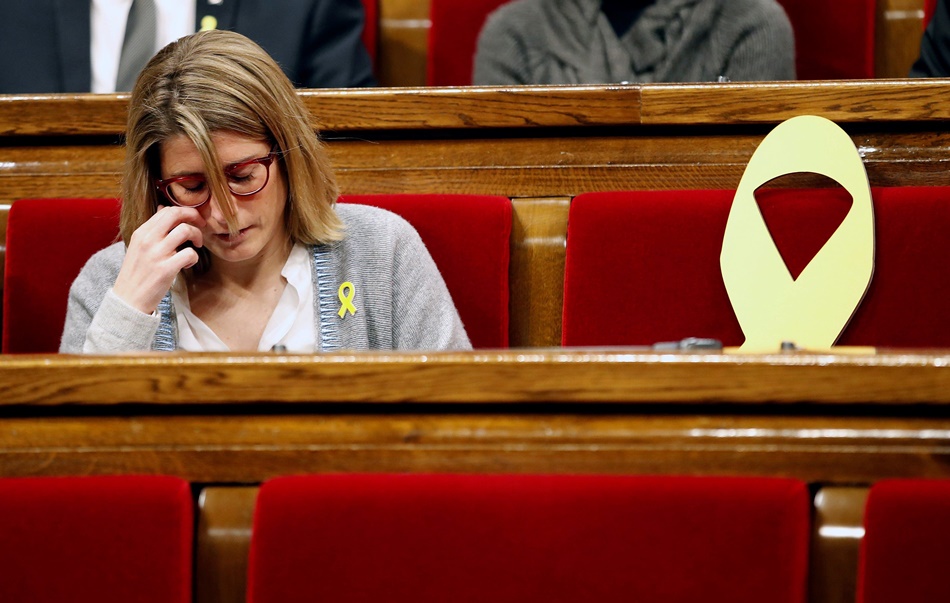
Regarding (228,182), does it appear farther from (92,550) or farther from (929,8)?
(929,8)

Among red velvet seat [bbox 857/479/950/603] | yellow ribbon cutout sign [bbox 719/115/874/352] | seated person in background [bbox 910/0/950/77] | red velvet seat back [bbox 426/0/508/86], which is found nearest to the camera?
red velvet seat [bbox 857/479/950/603]

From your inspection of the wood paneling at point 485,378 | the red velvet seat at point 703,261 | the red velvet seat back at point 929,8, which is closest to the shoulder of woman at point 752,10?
the red velvet seat back at point 929,8

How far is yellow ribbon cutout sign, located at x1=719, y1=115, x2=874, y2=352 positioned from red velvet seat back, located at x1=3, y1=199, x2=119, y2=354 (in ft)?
1.12

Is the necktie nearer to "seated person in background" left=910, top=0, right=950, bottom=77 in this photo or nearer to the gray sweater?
the gray sweater

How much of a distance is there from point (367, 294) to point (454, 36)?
1.20ft

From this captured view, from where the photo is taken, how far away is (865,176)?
51 centimetres

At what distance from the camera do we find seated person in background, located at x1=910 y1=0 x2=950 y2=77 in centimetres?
71

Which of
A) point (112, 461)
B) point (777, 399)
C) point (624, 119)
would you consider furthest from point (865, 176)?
point (112, 461)

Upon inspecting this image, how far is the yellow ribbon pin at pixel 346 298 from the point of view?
0.55 m

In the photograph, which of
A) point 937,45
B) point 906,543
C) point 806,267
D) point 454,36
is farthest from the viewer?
point 454,36

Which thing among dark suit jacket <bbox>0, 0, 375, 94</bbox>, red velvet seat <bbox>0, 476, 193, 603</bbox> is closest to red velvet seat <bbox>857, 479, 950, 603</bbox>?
red velvet seat <bbox>0, 476, 193, 603</bbox>

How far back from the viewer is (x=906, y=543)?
26cm

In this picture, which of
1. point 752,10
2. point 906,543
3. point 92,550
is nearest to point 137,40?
point 752,10

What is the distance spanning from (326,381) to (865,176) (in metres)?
0.33
